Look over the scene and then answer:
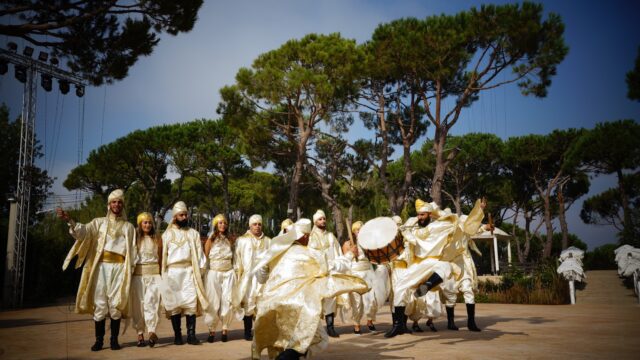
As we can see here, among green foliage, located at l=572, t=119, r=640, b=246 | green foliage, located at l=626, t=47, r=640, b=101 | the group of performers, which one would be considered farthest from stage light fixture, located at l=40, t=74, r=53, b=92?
green foliage, located at l=572, t=119, r=640, b=246

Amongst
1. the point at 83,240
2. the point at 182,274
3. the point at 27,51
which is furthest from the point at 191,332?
the point at 27,51

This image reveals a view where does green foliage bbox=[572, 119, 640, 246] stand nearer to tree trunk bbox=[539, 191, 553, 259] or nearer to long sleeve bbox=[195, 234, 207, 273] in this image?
tree trunk bbox=[539, 191, 553, 259]

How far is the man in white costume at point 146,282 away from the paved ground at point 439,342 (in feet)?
1.13

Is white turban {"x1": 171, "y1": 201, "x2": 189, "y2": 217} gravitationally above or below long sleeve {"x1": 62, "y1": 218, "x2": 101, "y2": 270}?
above

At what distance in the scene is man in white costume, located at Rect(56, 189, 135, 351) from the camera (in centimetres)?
701

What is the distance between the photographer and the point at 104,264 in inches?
283

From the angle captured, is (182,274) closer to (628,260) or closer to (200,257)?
(200,257)

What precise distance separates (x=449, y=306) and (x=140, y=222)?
5195mm

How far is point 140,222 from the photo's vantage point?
25.4ft

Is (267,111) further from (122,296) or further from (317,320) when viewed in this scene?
(317,320)

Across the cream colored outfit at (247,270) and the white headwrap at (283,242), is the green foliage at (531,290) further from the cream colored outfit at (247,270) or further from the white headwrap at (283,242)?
the white headwrap at (283,242)

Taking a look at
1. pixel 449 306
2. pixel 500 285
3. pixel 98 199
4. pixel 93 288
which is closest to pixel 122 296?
pixel 93 288

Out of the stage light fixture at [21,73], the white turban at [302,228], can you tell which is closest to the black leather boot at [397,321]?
the white turban at [302,228]

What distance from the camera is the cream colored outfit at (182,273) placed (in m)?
7.39
